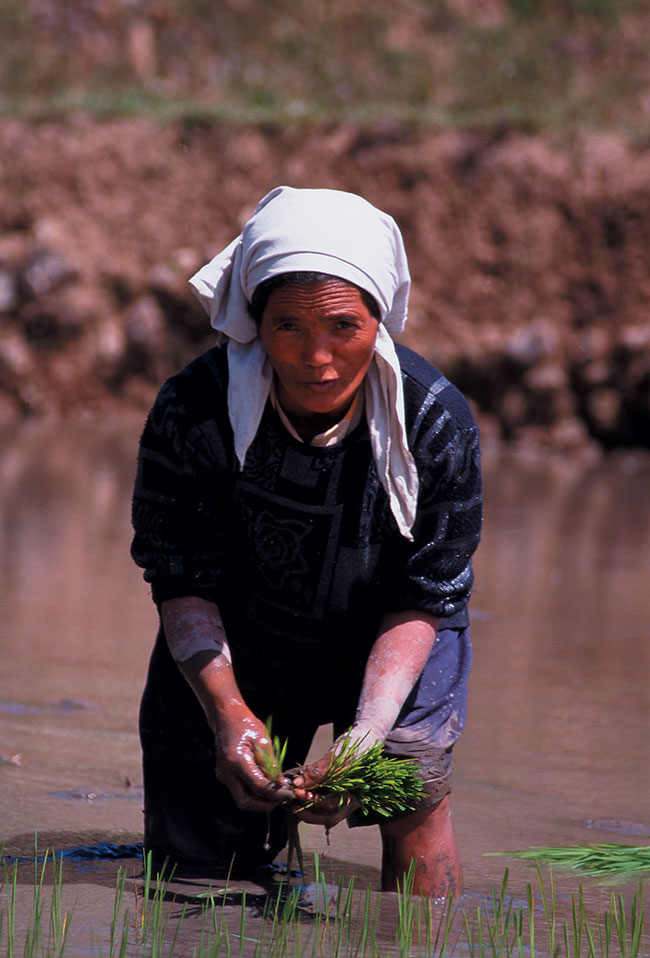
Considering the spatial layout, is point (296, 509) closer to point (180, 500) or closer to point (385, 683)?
point (180, 500)

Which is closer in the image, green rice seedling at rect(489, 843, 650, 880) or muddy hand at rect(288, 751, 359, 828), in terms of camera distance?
green rice seedling at rect(489, 843, 650, 880)

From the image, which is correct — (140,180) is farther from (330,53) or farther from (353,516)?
(353,516)

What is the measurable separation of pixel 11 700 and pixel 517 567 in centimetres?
355

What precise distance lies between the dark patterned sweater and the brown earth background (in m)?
9.99

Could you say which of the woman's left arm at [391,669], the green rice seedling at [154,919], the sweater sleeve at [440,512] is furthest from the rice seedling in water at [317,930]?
the sweater sleeve at [440,512]

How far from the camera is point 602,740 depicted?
4492 millimetres

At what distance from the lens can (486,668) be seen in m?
5.40

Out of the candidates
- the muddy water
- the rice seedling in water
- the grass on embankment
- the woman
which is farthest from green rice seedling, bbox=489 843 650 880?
the grass on embankment

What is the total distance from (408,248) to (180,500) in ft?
39.8

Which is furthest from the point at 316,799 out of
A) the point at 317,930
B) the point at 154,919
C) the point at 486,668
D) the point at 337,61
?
the point at 337,61

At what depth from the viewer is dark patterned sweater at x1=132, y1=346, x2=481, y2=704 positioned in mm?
2947

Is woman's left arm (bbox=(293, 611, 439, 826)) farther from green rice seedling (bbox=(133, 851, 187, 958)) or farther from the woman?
green rice seedling (bbox=(133, 851, 187, 958))

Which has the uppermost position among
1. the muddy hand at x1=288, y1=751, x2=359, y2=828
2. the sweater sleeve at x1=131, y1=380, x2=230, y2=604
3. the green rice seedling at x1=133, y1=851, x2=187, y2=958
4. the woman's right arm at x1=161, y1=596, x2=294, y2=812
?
the sweater sleeve at x1=131, y1=380, x2=230, y2=604

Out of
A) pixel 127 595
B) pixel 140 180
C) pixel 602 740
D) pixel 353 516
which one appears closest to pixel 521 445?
pixel 140 180
